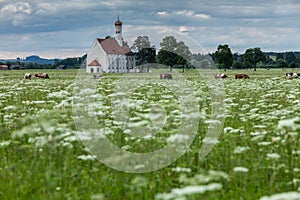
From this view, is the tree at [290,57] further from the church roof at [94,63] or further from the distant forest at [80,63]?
the church roof at [94,63]

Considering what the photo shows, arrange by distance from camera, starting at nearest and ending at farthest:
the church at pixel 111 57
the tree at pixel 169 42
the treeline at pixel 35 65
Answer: the tree at pixel 169 42
the church at pixel 111 57
the treeline at pixel 35 65

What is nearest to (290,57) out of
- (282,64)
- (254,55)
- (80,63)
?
(282,64)

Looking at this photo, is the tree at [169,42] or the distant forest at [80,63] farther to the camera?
the distant forest at [80,63]

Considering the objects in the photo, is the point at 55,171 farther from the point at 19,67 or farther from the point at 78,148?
the point at 19,67

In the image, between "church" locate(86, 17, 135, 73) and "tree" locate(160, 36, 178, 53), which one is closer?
"tree" locate(160, 36, 178, 53)

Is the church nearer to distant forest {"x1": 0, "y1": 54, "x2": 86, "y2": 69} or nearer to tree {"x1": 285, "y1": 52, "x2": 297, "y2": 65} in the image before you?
distant forest {"x1": 0, "y1": 54, "x2": 86, "y2": 69}

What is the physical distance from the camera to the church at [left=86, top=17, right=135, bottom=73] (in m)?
80.7

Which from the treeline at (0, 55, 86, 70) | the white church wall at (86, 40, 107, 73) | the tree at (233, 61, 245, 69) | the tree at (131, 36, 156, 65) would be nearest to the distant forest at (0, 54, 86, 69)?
the treeline at (0, 55, 86, 70)

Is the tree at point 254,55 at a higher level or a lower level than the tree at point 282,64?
higher

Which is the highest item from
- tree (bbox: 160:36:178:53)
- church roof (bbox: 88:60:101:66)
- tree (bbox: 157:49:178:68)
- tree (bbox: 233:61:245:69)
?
tree (bbox: 160:36:178:53)

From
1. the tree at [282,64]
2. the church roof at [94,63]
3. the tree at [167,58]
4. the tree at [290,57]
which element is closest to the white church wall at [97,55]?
the church roof at [94,63]

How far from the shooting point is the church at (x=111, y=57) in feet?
265

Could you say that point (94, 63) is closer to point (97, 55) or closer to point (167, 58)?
point (97, 55)

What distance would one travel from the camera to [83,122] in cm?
953
